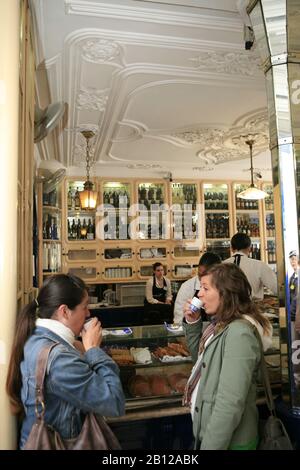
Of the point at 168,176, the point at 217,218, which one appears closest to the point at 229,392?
the point at 168,176

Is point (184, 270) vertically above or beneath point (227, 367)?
above

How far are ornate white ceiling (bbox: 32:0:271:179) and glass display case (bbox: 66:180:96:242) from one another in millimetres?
953

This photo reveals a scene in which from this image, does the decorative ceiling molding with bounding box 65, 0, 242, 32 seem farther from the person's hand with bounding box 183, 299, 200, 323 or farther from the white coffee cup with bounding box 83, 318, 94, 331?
the white coffee cup with bounding box 83, 318, 94, 331

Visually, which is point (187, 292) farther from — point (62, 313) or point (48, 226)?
point (48, 226)

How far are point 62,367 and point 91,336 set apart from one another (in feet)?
0.82

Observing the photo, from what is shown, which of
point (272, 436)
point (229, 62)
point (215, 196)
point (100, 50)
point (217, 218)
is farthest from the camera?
point (215, 196)

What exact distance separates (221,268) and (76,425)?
2.97 ft

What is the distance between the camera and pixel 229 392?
4.76ft

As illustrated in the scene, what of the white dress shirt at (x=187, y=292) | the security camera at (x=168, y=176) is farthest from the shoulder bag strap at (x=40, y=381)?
the security camera at (x=168, y=176)

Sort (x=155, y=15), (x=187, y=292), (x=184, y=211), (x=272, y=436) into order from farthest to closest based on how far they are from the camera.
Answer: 1. (x=184, y=211)
2. (x=187, y=292)
3. (x=155, y=15)
4. (x=272, y=436)

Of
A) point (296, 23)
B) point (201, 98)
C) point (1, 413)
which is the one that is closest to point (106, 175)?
point (201, 98)

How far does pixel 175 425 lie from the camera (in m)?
2.20

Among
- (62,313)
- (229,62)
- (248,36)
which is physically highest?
(229,62)

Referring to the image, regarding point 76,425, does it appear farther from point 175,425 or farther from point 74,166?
point 74,166
